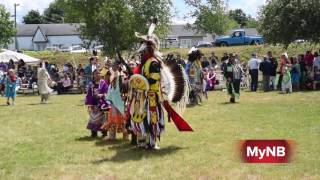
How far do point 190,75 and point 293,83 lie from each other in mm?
7787

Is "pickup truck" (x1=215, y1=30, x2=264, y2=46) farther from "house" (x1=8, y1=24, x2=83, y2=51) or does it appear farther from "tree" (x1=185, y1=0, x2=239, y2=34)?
"house" (x1=8, y1=24, x2=83, y2=51)

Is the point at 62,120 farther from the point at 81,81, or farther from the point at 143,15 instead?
the point at 143,15

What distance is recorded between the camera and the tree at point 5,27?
153 ft

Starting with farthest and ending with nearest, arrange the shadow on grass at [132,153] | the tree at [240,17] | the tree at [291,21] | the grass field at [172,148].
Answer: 1. the tree at [240,17]
2. the tree at [291,21]
3. the shadow on grass at [132,153]
4. the grass field at [172,148]

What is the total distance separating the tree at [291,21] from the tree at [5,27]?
25479mm

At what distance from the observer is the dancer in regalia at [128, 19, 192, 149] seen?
9.69 meters

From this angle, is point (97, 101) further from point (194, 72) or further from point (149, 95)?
point (194, 72)

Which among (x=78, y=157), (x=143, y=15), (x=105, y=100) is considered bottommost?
(x=78, y=157)

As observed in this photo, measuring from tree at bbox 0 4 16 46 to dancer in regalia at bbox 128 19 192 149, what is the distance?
127 feet

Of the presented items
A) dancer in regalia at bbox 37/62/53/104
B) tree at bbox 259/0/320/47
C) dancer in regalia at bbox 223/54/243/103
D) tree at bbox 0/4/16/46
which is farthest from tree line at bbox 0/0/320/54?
tree at bbox 0/4/16/46

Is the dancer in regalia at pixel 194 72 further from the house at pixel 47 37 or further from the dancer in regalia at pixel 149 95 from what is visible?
the house at pixel 47 37

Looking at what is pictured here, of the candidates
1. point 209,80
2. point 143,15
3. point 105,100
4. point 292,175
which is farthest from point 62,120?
point 143,15

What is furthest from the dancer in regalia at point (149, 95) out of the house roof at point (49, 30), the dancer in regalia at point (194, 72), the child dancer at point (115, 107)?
the house roof at point (49, 30)

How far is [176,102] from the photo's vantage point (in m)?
10.4
